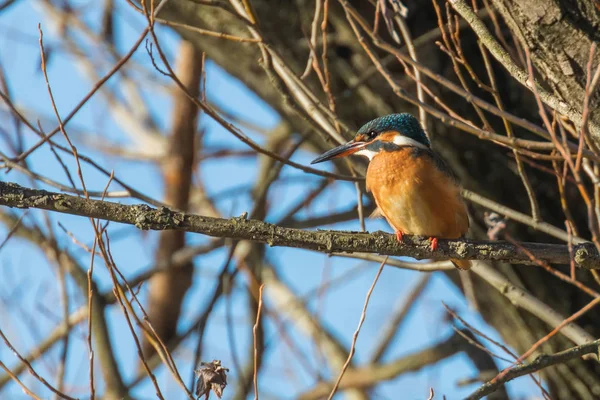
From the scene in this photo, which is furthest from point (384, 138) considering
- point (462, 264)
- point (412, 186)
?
point (462, 264)

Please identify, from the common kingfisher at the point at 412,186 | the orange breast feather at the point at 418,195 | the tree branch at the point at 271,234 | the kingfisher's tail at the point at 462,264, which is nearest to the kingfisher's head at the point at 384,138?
the common kingfisher at the point at 412,186

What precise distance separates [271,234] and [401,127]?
1.32 m

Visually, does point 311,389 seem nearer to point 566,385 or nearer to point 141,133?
point 566,385

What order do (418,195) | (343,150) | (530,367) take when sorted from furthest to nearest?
(343,150) < (418,195) < (530,367)

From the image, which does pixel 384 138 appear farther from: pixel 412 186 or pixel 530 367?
pixel 530 367

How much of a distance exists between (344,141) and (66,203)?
54.6 inches

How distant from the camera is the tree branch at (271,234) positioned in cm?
233

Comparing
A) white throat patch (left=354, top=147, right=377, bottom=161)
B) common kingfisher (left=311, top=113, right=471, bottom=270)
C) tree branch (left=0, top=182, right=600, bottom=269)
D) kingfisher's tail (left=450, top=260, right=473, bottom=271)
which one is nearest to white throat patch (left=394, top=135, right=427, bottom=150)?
common kingfisher (left=311, top=113, right=471, bottom=270)

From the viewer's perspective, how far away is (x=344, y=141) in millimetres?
3320

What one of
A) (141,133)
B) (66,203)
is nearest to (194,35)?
(66,203)

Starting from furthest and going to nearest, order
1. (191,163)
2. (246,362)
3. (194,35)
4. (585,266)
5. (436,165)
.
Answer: (191,163) → (246,362) → (194,35) → (436,165) → (585,266)

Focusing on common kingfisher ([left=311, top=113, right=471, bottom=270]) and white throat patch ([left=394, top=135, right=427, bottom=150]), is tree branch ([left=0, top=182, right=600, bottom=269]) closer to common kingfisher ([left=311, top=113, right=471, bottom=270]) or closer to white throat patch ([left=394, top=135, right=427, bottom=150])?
common kingfisher ([left=311, top=113, right=471, bottom=270])

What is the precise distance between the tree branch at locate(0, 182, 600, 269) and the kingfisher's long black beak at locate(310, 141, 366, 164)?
2.84ft

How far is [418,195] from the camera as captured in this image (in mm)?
3146
